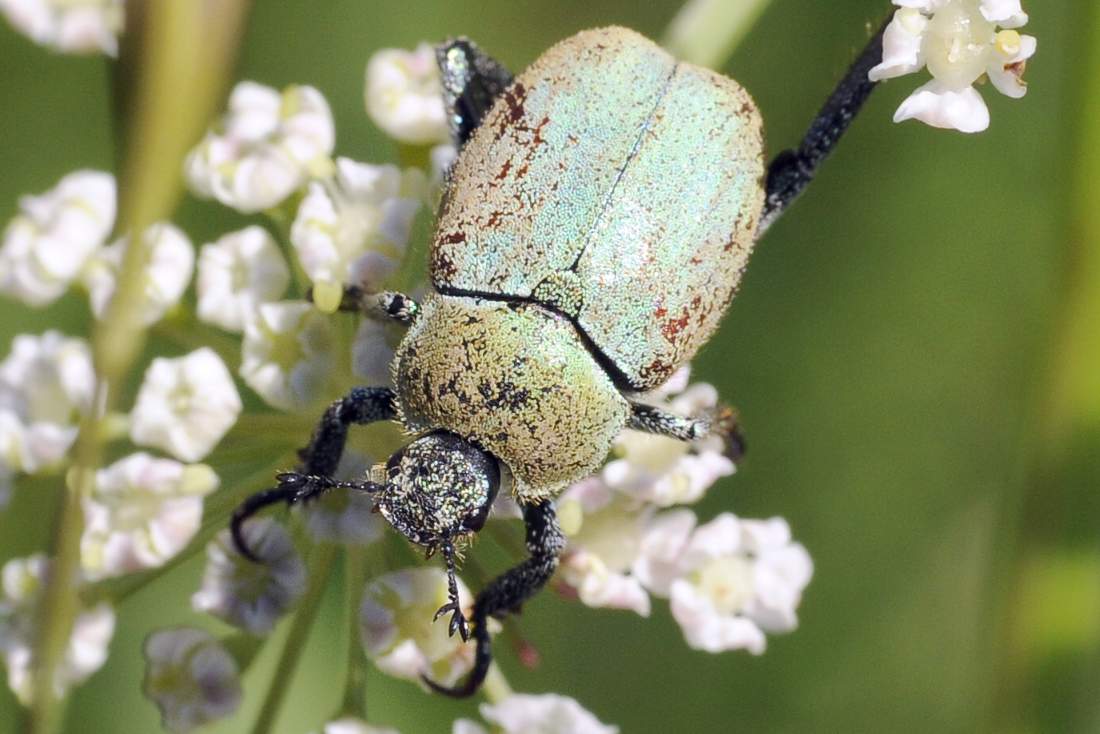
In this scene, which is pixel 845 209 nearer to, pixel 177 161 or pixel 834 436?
pixel 834 436

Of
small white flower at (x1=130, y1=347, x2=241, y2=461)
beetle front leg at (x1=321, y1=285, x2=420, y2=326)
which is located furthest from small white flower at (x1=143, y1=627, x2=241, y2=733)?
beetle front leg at (x1=321, y1=285, x2=420, y2=326)

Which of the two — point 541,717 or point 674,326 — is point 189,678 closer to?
point 541,717

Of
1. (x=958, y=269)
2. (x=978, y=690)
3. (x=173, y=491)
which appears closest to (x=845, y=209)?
(x=958, y=269)

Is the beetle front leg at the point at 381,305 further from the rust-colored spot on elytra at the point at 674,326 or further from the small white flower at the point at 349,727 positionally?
the small white flower at the point at 349,727

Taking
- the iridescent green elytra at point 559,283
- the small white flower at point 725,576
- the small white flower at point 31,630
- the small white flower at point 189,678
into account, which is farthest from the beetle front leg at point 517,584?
the small white flower at point 31,630

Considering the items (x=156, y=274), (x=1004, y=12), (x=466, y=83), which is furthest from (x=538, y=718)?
(x=1004, y=12)

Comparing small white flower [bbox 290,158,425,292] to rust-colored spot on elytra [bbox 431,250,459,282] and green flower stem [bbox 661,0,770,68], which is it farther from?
green flower stem [bbox 661,0,770,68]
